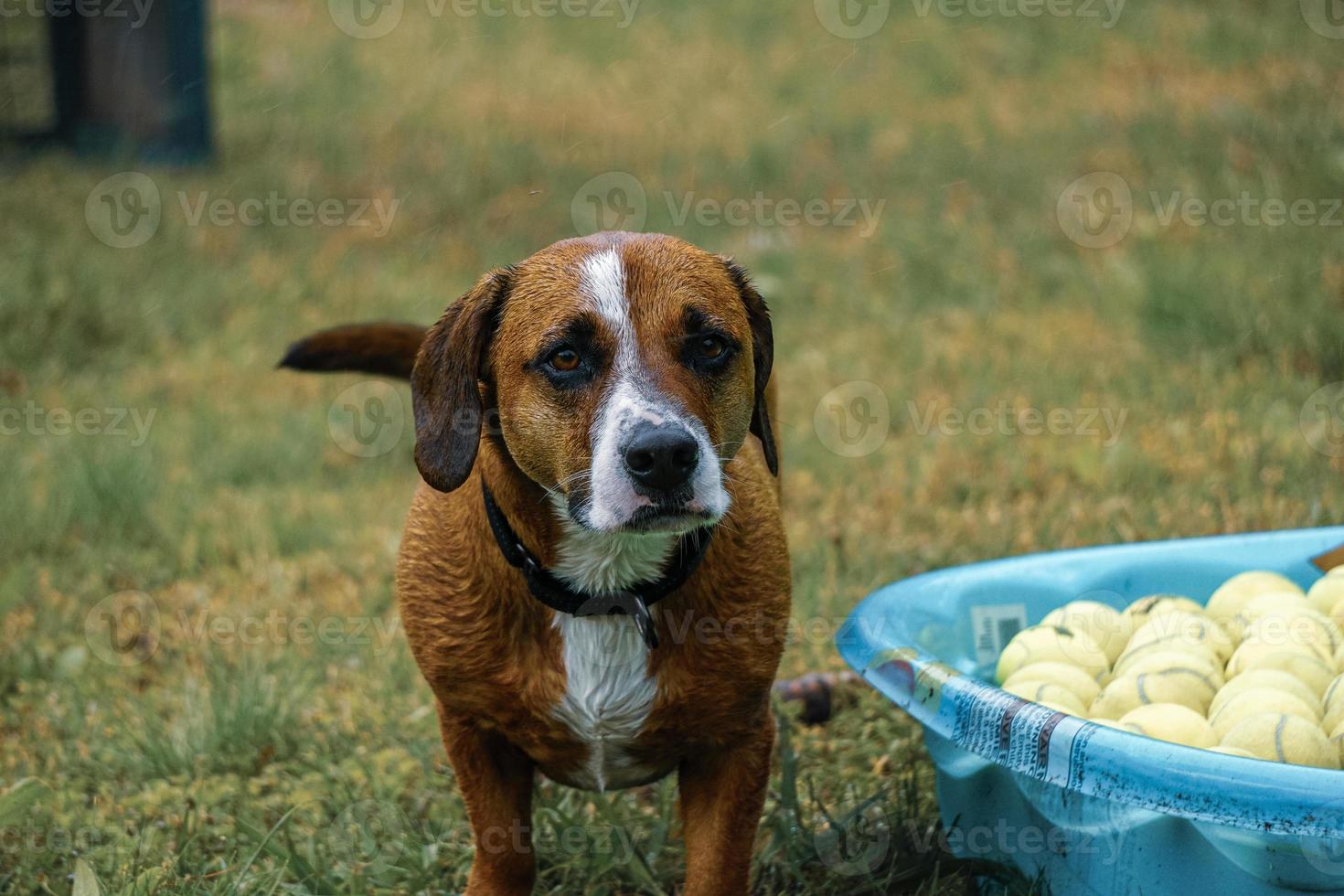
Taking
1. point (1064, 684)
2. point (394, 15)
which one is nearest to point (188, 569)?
point (1064, 684)

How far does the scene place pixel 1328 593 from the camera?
3037 millimetres

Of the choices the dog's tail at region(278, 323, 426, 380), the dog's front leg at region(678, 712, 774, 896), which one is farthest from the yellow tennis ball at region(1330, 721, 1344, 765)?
the dog's tail at region(278, 323, 426, 380)

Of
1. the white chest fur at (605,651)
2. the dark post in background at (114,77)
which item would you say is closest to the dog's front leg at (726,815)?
the white chest fur at (605,651)

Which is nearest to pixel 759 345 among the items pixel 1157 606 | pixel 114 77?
pixel 1157 606

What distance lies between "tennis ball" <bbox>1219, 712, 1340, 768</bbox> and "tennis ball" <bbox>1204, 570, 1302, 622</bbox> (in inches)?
25.8

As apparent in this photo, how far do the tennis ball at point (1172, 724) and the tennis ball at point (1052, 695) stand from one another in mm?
110

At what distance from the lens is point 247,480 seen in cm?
542

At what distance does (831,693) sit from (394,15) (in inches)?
386

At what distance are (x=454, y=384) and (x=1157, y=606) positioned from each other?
1639 mm

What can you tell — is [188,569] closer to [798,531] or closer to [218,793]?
[218,793]

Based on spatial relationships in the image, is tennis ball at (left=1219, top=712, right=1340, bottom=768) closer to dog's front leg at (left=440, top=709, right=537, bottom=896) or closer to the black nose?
the black nose

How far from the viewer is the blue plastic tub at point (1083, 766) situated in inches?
80.4

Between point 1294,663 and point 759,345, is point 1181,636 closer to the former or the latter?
point 1294,663

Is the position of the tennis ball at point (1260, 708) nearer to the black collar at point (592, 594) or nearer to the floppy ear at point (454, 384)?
the black collar at point (592, 594)
